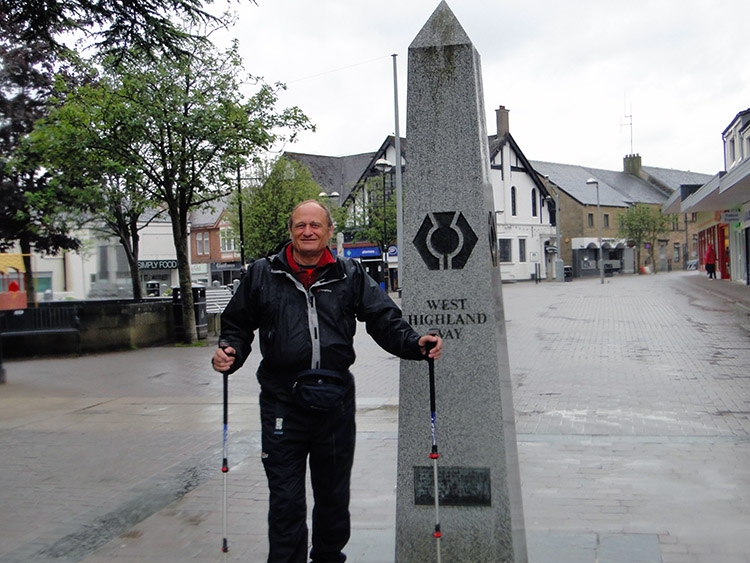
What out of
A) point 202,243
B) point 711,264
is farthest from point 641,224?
point 202,243

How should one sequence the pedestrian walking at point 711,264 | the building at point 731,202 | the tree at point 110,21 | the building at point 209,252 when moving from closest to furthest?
the tree at point 110,21
the building at point 731,202
the pedestrian walking at point 711,264
the building at point 209,252

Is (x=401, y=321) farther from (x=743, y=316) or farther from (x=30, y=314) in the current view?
(x=743, y=316)

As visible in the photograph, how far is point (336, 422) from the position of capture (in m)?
3.81

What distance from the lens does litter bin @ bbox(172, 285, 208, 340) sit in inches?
768

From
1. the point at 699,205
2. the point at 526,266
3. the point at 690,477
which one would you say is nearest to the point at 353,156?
the point at 526,266

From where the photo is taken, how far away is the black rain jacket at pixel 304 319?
12.2 feet

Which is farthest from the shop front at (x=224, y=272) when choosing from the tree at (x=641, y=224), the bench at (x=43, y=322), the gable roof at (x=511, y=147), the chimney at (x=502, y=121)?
the bench at (x=43, y=322)

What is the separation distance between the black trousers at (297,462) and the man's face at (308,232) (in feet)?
2.45

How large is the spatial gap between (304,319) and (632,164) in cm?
8329

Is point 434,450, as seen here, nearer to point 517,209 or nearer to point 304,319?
point 304,319

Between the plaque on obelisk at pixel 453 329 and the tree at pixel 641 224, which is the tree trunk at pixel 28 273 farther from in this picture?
the tree at pixel 641 224

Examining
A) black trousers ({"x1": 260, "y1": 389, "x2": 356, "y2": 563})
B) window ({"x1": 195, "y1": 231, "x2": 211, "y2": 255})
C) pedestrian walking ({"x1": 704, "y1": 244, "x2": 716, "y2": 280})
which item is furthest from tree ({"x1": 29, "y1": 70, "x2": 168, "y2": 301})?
window ({"x1": 195, "y1": 231, "x2": 211, "y2": 255})

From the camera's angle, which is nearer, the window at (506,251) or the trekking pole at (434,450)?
the trekking pole at (434,450)

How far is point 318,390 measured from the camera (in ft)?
11.9
